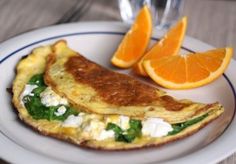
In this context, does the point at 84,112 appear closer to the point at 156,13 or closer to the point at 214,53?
the point at 214,53

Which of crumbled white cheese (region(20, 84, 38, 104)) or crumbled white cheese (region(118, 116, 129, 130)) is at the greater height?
crumbled white cheese (region(20, 84, 38, 104))

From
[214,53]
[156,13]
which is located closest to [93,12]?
[156,13]

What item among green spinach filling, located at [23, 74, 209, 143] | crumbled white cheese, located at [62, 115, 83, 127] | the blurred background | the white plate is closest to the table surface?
the blurred background

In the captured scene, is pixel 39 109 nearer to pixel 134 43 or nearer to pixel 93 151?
pixel 93 151

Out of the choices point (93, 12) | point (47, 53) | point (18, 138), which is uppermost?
point (93, 12)

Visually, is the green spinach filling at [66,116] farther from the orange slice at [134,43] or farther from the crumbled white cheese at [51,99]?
the orange slice at [134,43]

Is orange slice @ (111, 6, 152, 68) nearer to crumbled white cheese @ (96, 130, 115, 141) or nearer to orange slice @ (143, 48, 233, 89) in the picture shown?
orange slice @ (143, 48, 233, 89)
